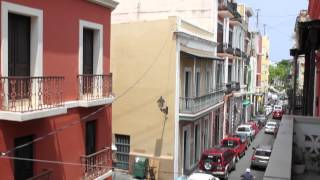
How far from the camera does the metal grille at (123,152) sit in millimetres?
23312

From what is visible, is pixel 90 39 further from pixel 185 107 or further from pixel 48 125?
pixel 185 107

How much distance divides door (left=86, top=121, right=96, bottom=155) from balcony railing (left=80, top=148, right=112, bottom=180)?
9.6 inches

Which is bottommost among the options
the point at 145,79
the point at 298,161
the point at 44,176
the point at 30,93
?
the point at 44,176

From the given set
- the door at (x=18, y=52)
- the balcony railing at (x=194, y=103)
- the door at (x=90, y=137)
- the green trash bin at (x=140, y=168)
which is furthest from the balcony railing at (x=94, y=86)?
the balcony railing at (x=194, y=103)

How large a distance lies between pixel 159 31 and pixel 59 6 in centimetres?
1116

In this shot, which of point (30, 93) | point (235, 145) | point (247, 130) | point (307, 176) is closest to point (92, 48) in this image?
point (30, 93)

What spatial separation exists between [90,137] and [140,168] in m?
8.16

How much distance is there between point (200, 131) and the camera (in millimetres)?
28344

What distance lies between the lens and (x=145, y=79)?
2277 cm

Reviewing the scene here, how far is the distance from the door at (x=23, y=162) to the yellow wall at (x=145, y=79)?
1220 centimetres

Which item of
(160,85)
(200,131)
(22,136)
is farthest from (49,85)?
(200,131)

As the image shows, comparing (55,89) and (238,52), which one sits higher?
(238,52)

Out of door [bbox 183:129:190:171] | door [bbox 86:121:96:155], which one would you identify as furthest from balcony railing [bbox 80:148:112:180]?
door [bbox 183:129:190:171]

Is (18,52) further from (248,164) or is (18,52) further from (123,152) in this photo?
(248,164)
